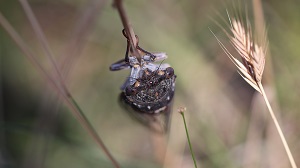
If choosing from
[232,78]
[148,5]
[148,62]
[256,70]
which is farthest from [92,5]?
[232,78]

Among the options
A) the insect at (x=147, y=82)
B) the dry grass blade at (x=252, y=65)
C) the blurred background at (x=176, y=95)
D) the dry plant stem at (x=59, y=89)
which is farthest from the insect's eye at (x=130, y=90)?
the blurred background at (x=176, y=95)

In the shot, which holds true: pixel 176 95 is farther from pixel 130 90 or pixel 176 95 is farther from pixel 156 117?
pixel 130 90

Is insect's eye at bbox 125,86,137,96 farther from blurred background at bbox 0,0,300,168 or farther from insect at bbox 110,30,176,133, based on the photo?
blurred background at bbox 0,0,300,168

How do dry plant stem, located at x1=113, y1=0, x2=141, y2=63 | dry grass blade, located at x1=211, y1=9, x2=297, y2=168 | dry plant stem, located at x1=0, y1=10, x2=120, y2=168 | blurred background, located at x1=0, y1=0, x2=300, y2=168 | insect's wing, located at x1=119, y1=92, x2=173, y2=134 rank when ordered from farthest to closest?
blurred background, located at x1=0, y1=0, x2=300, y2=168, insect's wing, located at x1=119, y1=92, x2=173, y2=134, dry plant stem, located at x1=0, y1=10, x2=120, y2=168, dry grass blade, located at x1=211, y1=9, x2=297, y2=168, dry plant stem, located at x1=113, y1=0, x2=141, y2=63

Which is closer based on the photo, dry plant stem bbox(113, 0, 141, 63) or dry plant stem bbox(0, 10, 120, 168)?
dry plant stem bbox(113, 0, 141, 63)

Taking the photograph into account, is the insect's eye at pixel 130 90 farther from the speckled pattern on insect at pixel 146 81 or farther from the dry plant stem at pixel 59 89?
the dry plant stem at pixel 59 89

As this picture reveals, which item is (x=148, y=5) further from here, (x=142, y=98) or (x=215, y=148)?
(x=142, y=98)

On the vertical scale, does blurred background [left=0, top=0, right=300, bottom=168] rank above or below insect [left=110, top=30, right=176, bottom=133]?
below

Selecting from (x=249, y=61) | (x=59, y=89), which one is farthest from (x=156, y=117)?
(x=249, y=61)

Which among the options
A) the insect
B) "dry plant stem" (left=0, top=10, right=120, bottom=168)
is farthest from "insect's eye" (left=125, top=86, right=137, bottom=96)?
"dry plant stem" (left=0, top=10, right=120, bottom=168)
